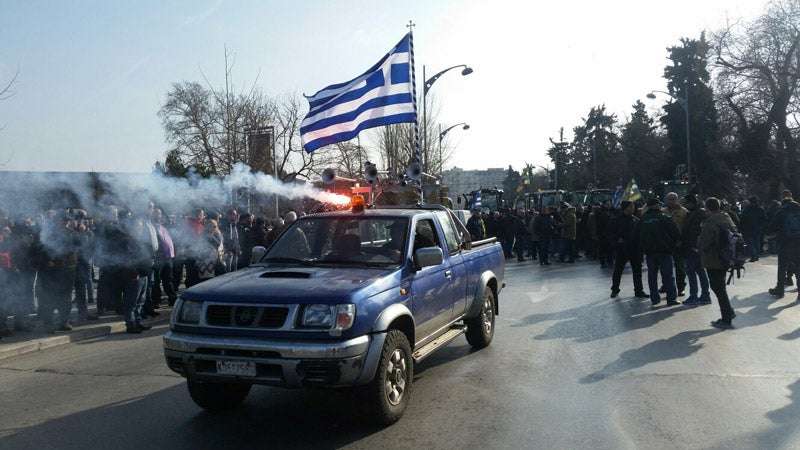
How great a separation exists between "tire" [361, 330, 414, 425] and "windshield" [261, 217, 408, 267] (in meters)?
0.85

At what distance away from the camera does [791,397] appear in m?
5.83

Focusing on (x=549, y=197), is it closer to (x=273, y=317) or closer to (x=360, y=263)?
(x=360, y=263)

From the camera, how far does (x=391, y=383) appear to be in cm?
536

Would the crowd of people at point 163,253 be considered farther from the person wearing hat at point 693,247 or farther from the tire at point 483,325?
the tire at point 483,325

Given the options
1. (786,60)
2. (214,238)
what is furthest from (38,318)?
(786,60)

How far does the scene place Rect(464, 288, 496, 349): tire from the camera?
7863 mm

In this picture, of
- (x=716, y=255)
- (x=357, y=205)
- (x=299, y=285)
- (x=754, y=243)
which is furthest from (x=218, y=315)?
(x=754, y=243)

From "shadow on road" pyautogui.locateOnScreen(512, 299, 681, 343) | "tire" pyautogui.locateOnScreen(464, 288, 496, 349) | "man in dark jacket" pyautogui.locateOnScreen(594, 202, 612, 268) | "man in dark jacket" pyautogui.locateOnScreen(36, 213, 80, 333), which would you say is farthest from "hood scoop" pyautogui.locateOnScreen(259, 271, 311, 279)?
"man in dark jacket" pyautogui.locateOnScreen(594, 202, 612, 268)

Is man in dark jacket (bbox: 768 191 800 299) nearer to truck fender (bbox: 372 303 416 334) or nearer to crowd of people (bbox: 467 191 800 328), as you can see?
crowd of people (bbox: 467 191 800 328)

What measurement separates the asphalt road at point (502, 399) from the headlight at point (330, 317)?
0.83m

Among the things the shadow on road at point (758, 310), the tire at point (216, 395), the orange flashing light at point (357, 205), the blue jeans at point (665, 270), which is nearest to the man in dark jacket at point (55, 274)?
the tire at point (216, 395)

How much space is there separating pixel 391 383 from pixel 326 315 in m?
0.93

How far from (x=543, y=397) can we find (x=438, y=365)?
1607 mm

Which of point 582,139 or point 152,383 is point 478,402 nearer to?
point 152,383
